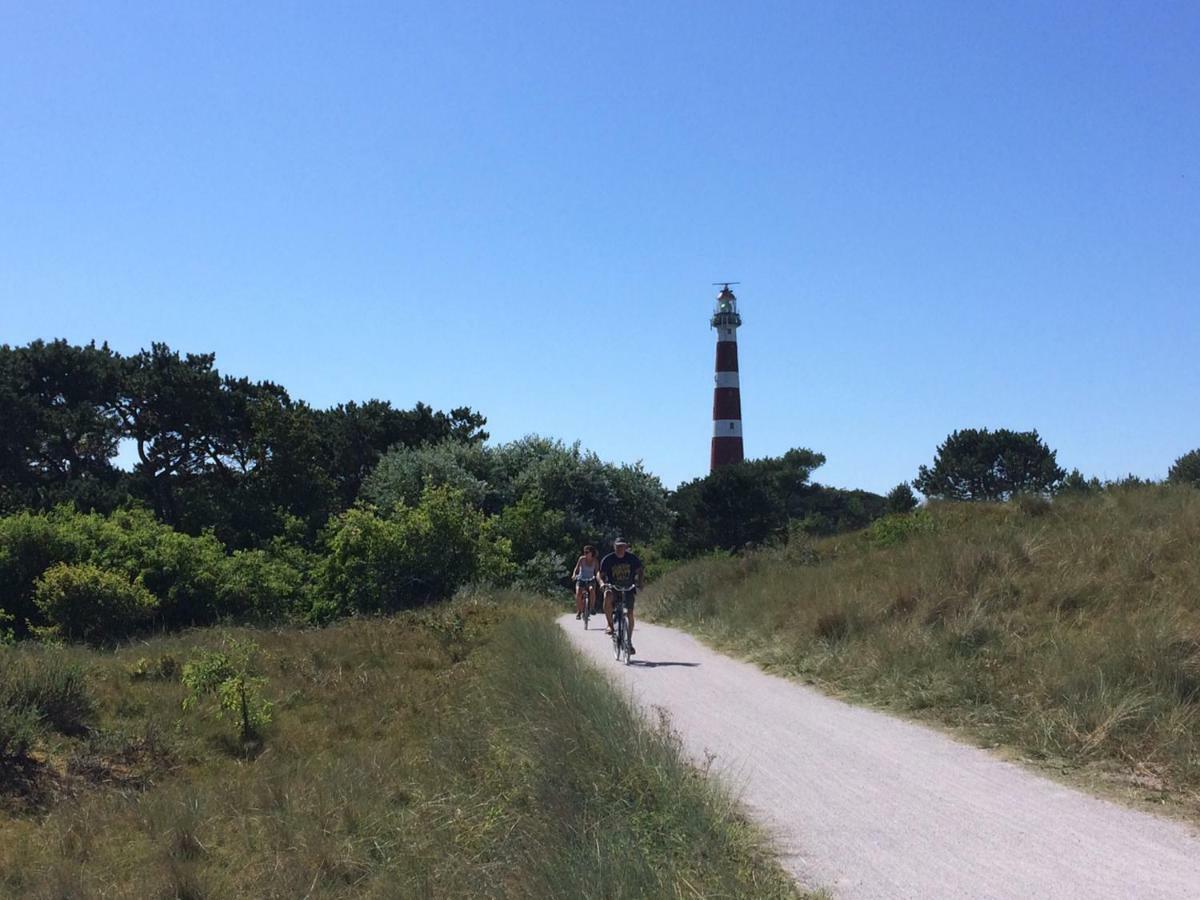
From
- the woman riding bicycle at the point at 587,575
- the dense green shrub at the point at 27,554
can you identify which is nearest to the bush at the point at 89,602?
the dense green shrub at the point at 27,554

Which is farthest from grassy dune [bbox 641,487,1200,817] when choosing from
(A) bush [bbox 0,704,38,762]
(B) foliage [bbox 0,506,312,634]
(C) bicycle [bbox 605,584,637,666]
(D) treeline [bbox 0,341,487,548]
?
(D) treeline [bbox 0,341,487,548]

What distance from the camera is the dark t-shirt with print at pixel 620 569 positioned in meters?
15.2

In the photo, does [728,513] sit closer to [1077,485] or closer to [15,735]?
[1077,485]

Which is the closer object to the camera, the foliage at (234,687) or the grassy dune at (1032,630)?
the grassy dune at (1032,630)

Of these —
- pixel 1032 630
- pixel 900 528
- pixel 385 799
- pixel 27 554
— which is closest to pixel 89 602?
pixel 27 554

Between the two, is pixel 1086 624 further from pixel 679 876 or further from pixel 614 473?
pixel 614 473

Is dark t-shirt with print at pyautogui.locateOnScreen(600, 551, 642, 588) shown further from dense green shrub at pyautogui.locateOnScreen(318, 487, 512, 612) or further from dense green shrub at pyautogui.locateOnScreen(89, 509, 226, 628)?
dense green shrub at pyautogui.locateOnScreen(89, 509, 226, 628)

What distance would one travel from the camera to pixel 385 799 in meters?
7.95

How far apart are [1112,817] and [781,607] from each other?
380 inches

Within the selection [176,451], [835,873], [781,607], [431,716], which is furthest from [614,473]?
[835,873]

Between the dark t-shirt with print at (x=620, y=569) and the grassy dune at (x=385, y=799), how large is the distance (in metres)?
1.38

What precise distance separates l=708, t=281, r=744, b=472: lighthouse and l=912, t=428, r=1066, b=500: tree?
52.3 ft

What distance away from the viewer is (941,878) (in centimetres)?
505

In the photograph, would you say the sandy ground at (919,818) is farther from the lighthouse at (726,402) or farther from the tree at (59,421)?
the lighthouse at (726,402)
